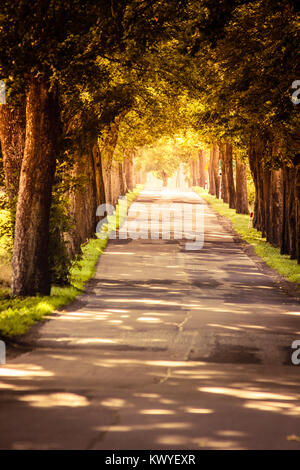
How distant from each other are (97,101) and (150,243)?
10758 millimetres

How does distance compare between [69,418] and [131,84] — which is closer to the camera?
[69,418]

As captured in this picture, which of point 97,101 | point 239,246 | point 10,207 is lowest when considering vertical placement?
point 239,246

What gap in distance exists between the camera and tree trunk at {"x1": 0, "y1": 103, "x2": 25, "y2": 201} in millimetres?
18031

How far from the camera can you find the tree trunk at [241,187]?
150ft

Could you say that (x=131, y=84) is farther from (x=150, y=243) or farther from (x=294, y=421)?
(x=294, y=421)

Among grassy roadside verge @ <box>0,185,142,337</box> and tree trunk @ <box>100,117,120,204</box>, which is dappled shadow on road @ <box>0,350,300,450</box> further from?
tree trunk @ <box>100,117,120,204</box>

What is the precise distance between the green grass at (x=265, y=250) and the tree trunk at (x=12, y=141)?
8223 millimetres

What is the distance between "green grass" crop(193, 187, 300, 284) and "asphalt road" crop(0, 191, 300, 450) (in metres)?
2.98

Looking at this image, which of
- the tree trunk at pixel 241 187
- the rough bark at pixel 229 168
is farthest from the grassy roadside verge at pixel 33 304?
the rough bark at pixel 229 168

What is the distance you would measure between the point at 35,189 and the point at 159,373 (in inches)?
313

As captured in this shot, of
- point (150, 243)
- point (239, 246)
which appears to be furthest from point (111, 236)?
point (239, 246)

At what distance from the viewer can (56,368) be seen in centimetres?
941

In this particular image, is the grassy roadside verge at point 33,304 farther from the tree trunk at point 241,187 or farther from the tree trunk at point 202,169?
the tree trunk at point 202,169

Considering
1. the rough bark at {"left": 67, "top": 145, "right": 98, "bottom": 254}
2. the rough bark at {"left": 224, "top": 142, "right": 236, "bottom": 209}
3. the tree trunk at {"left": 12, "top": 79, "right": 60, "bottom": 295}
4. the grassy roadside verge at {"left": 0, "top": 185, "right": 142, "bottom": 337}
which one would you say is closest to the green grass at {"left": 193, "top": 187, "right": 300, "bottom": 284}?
the rough bark at {"left": 224, "top": 142, "right": 236, "bottom": 209}
